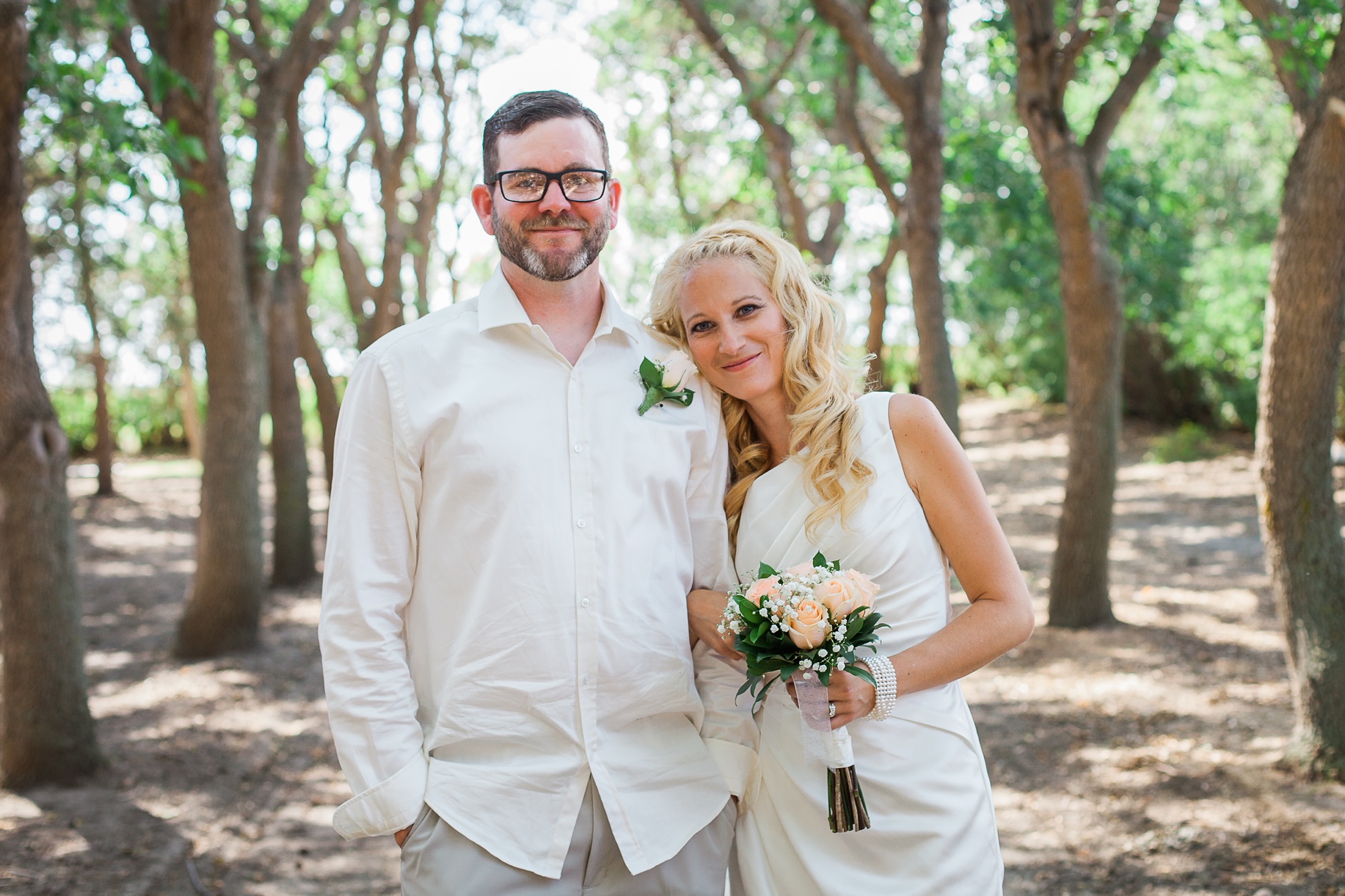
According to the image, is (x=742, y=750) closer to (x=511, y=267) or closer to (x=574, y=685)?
(x=574, y=685)

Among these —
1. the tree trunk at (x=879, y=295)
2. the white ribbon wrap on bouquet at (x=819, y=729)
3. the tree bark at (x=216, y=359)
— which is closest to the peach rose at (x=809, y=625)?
the white ribbon wrap on bouquet at (x=819, y=729)

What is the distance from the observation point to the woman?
271cm

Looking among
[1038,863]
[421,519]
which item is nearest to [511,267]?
[421,519]

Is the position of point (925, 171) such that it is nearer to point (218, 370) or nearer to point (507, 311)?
point (218, 370)

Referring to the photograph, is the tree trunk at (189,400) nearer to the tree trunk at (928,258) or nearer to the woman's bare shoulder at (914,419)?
the tree trunk at (928,258)

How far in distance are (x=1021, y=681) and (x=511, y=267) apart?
6.20 m

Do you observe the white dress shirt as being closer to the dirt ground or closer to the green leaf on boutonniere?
the green leaf on boutonniere

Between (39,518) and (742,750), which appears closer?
(742,750)

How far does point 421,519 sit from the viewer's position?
2.57m

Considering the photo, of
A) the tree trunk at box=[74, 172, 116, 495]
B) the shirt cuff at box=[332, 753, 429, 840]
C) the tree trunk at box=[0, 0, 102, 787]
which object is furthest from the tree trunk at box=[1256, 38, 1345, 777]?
the tree trunk at box=[74, 172, 116, 495]

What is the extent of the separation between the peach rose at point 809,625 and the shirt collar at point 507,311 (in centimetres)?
92

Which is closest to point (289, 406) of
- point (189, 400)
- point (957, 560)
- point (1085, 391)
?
point (1085, 391)

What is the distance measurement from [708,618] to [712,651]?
0.59 feet

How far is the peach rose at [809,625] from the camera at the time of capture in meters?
2.36
